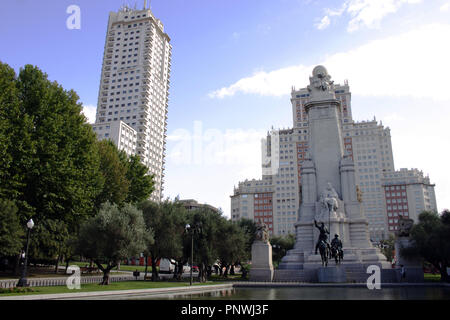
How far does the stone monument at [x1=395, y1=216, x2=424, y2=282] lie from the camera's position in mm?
31547

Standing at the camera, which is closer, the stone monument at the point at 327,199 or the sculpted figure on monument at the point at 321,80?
the stone monument at the point at 327,199

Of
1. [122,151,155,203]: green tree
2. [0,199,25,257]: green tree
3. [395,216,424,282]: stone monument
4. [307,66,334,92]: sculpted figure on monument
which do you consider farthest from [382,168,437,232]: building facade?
[0,199,25,257]: green tree

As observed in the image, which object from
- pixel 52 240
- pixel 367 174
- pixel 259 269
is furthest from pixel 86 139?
pixel 367 174

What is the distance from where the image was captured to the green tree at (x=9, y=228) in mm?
26281

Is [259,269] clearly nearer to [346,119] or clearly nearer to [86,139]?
[86,139]

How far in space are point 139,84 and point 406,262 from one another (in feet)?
306

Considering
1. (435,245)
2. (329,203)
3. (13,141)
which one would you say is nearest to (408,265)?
(435,245)

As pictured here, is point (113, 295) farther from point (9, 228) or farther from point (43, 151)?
point (43, 151)

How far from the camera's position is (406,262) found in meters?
34.2

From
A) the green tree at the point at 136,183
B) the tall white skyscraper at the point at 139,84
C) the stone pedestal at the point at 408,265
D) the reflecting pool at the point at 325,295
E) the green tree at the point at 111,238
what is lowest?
the reflecting pool at the point at 325,295

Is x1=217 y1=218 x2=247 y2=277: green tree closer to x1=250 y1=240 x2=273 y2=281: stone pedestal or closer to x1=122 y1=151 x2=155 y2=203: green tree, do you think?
x1=250 y1=240 x2=273 y2=281: stone pedestal

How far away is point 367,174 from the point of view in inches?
4855

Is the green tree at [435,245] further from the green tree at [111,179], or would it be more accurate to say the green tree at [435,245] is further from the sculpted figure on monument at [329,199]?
the green tree at [111,179]

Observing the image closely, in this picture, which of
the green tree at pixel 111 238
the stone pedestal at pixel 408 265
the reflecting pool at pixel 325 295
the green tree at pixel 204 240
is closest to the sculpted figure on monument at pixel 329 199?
the stone pedestal at pixel 408 265
